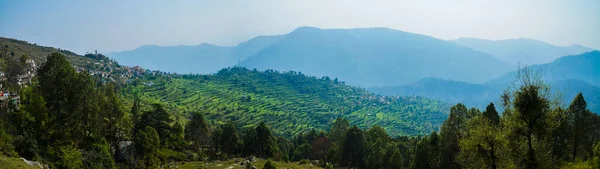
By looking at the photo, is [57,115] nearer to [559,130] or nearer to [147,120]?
[147,120]

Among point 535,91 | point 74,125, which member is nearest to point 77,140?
point 74,125

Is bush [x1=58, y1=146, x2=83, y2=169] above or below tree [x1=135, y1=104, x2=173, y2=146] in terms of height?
below

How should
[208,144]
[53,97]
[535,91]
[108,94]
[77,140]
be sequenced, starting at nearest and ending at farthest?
[535,91]
[53,97]
[77,140]
[108,94]
[208,144]

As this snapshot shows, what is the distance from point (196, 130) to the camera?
83188 mm

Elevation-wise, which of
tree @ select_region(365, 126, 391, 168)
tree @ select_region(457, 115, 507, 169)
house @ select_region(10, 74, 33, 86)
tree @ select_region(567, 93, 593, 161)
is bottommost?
tree @ select_region(365, 126, 391, 168)

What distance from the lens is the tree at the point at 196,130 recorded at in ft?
271

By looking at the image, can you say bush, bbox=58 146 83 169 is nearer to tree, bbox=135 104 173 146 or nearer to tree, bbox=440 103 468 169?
tree, bbox=135 104 173 146

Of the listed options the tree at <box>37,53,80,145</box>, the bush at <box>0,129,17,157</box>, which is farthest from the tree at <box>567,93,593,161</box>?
the bush at <box>0,129,17,157</box>

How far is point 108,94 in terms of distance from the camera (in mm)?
53031

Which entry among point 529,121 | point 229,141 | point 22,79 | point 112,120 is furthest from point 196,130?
point 529,121

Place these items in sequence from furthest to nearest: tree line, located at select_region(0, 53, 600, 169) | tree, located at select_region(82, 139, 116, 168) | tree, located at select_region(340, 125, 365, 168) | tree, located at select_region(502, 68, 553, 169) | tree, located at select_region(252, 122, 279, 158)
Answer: tree, located at select_region(252, 122, 279, 158)
tree, located at select_region(340, 125, 365, 168)
tree, located at select_region(82, 139, 116, 168)
tree line, located at select_region(0, 53, 600, 169)
tree, located at select_region(502, 68, 553, 169)

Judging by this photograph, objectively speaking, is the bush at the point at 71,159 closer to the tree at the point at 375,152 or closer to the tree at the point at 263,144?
the tree at the point at 263,144

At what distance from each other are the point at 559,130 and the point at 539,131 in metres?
22.3

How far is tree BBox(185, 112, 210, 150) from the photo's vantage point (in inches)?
3250
